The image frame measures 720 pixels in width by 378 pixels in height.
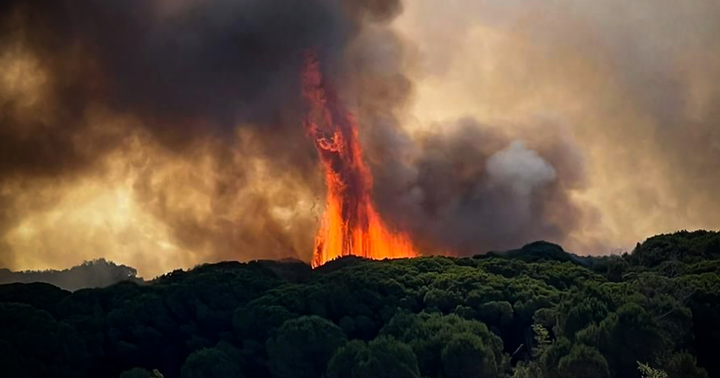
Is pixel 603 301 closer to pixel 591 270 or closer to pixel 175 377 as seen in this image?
pixel 591 270

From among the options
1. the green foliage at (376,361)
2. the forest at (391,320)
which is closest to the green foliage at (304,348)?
the forest at (391,320)

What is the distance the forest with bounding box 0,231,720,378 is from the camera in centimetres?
5784

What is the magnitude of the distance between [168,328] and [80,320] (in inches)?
287

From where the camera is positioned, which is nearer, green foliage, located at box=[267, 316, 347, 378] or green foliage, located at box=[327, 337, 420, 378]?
green foliage, located at box=[327, 337, 420, 378]

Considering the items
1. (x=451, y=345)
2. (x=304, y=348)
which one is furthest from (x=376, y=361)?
(x=304, y=348)

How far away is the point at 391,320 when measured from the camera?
7075 cm

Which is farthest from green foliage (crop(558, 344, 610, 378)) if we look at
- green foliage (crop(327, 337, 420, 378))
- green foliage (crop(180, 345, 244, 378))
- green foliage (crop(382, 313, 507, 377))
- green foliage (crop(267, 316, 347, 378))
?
green foliage (crop(180, 345, 244, 378))

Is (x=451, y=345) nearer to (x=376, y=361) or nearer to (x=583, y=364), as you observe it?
(x=376, y=361)

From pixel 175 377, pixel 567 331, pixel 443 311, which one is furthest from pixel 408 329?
pixel 175 377

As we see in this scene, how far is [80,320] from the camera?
77.0 meters

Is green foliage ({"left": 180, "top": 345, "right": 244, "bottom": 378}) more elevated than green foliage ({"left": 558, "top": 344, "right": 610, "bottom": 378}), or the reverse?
green foliage ({"left": 180, "top": 345, "right": 244, "bottom": 378})

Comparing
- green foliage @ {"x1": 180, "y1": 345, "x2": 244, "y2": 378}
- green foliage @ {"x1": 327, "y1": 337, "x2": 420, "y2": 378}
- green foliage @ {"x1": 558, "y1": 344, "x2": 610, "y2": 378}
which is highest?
green foliage @ {"x1": 180, "y1": 345, "x2": 244, "y2": 378}

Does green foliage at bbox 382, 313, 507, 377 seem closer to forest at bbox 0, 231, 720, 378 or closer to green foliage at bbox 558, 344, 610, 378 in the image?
forest at bbox 0, 231, 720, 378

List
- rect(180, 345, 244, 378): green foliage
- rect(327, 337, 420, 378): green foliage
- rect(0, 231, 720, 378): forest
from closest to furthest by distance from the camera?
rect(0, 231, 720, 378): forest
rect(327, 337, 420, 378): green foliage
rect(180, 345, 244, 378): green foliage
